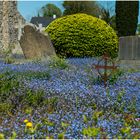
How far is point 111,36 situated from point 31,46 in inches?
130

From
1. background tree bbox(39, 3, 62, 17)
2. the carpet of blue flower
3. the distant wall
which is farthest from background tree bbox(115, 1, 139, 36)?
background tree bbox(39, 3, 62, 17)

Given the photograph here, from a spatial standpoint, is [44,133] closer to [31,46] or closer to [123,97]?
[123,97]

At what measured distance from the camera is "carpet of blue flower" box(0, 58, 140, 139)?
14.0 feet

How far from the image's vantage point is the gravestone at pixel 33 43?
1436 cm

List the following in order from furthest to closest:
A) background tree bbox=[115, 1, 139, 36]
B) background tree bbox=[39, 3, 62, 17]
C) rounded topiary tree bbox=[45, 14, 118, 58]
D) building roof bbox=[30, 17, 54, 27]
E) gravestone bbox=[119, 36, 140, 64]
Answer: background tree bbox=[39, 3, 62, 17] → building roof bbox=[30, 17, 54, 27] → background tree bbox=[115, 1, 139, 36] → rounded topiary tree bbox=[45, 14, 118, 58] → gravestone bbox=[119, 36, 140, 64]

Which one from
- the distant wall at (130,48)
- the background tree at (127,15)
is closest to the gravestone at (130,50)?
the distant wall at (130,48)

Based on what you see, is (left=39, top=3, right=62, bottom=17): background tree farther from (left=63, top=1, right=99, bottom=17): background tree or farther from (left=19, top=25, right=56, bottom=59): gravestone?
(left=19, top=25, right=56, bottom=59): gravestone

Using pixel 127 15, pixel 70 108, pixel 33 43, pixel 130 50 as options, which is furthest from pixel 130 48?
pixel 127 15

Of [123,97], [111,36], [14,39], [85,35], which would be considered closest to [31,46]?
[85,35]

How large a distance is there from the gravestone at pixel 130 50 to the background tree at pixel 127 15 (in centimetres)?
763

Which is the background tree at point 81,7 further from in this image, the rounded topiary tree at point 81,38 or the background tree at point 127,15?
the rounded topiary tree at point 81,38

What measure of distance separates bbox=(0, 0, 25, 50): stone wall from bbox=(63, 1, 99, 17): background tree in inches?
1138

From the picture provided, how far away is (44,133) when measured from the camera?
4.25m

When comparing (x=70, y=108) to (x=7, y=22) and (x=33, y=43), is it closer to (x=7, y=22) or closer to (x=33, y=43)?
(x=33, y=43)
